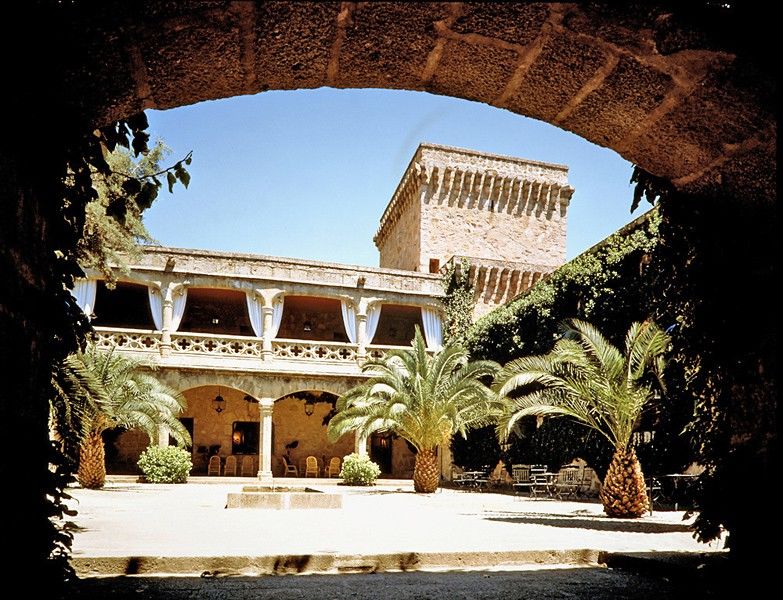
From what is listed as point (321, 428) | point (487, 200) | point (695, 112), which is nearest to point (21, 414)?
point (695, 112)

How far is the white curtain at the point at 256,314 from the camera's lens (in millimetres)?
23812

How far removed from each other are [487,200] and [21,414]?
29.4 m

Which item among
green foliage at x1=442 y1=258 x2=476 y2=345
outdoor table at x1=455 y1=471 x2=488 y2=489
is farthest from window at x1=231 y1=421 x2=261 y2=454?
outdoor table at x1=455 y1=471 x2=488 y2=489

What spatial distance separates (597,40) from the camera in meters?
2.61

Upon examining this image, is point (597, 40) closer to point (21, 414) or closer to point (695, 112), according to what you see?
point (695, 112)

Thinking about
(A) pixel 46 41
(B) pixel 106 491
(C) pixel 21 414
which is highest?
(A) pixel 46 41

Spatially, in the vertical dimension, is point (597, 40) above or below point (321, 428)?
above

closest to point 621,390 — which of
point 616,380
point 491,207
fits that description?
point 616,380

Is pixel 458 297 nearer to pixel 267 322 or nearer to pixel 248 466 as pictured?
pixel 267 322

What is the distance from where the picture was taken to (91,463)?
16719mm

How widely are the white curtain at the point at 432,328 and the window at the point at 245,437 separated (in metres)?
7.64

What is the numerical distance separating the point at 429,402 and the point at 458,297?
9.50 m

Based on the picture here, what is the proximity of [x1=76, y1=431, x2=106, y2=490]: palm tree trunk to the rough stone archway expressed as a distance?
1532cm

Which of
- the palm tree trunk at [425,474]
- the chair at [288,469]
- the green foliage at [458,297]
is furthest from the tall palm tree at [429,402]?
the chair at [288,469]
